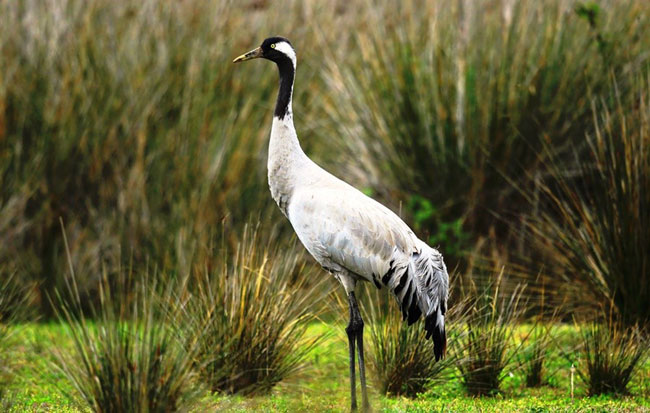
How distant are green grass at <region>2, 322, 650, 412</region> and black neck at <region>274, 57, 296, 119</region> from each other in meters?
1.48

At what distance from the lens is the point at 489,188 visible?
9836 mm

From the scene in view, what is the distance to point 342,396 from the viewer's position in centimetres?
683

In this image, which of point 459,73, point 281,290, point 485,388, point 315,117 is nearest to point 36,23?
point 315,117

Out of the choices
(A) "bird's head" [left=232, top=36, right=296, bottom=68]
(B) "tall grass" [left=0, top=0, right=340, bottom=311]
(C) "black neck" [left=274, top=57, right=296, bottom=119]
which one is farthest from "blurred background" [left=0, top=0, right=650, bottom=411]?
(A) "bird's head" [left=232, top=36, right=296, bottom=68]

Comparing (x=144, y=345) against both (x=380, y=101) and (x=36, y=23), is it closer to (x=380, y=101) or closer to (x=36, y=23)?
(x=380, y=101)

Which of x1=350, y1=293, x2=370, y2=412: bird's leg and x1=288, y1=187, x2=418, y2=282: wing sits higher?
x1=288, y1=187, x2=418, y2=282: wing

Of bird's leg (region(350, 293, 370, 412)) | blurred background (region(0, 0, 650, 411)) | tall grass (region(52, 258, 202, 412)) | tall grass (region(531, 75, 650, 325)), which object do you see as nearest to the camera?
tall grass (region(52, 258, 202, 412))

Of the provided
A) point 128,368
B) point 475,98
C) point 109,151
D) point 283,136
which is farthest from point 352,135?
point 128,368

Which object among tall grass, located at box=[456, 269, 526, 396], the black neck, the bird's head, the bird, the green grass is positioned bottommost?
the green grass

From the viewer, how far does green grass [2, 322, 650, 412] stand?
615cm

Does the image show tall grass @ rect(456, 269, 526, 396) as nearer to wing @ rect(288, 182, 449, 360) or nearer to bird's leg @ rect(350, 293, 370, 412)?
wing @ rect(288, 182, 449, 360)

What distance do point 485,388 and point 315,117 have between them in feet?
16.5

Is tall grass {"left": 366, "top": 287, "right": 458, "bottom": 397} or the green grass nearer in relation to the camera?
the green grass

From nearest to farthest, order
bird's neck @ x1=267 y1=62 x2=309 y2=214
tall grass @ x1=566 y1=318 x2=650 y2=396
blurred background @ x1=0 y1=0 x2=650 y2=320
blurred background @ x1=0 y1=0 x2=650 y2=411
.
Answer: bird's neck @ x1=267 y1=62 x2=309 y2=214
tall grass @ x1=566 y1=318 x2=650 y2=396
blurred background @ x1=0 y1=0 x2=650 y2=411
blurred background @ x1=0 y1=0 x2=650 y2=320
